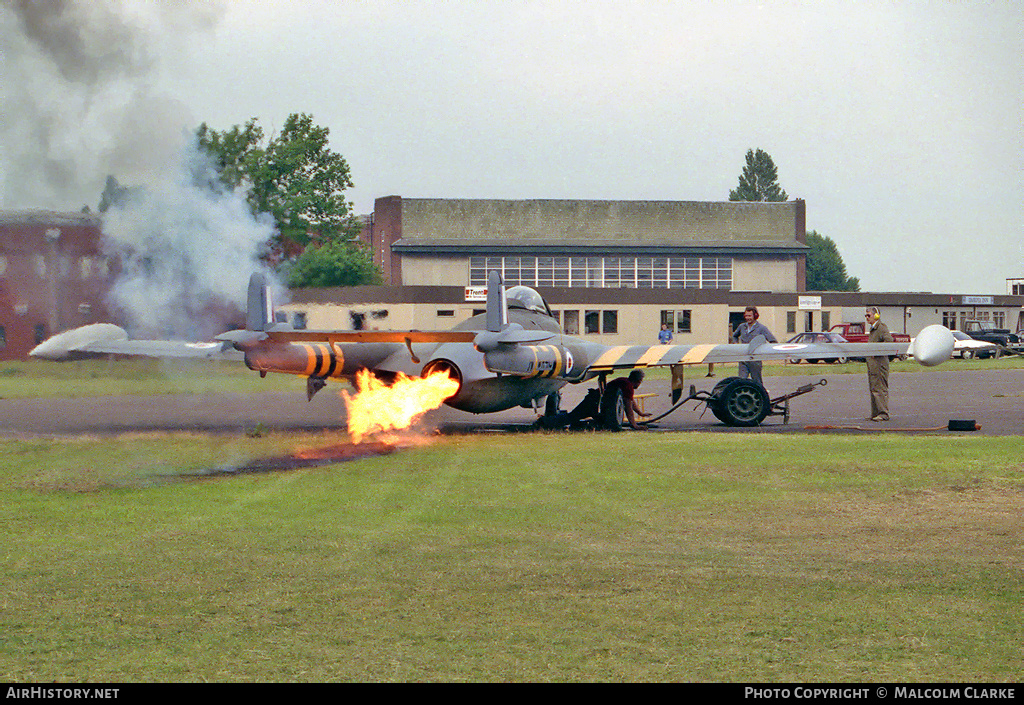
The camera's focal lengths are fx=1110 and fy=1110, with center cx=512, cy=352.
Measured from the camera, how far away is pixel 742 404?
2614 centimetres

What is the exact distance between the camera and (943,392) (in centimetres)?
3866

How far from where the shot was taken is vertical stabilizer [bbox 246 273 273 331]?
806 inches

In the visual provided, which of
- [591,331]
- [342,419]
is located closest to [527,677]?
[342,419]

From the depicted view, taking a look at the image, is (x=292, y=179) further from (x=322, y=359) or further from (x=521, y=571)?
(x=521, y=571)

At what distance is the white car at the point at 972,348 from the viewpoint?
2904 inches

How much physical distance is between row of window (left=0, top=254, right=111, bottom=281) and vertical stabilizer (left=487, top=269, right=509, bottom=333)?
8.82 m

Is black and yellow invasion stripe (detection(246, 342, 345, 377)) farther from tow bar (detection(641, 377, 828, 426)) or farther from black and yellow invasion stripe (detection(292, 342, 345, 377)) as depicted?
tow bar (detection(641, 377, 828, 426))

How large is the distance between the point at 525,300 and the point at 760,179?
158 metres

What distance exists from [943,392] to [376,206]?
72867mm

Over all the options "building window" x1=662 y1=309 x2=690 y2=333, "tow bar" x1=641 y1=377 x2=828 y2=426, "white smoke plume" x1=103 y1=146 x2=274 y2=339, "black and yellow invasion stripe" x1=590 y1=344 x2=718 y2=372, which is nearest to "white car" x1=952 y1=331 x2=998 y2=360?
"building window" x1=662 y1=309 x2=690 y2=333

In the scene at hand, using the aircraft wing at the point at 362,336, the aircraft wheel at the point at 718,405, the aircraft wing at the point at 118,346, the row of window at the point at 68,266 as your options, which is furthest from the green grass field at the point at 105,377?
the aircraft wheel at the point at 718,405

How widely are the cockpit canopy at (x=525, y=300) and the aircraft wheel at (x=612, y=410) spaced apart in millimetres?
2789

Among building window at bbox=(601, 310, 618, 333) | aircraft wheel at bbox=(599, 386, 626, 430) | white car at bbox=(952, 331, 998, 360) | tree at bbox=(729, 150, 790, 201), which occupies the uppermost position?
Result: tree at bbox=(729, 150, 790, 201)

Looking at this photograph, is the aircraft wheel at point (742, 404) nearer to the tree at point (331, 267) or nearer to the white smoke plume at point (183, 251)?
the white smoke plume at point (183, 251)
